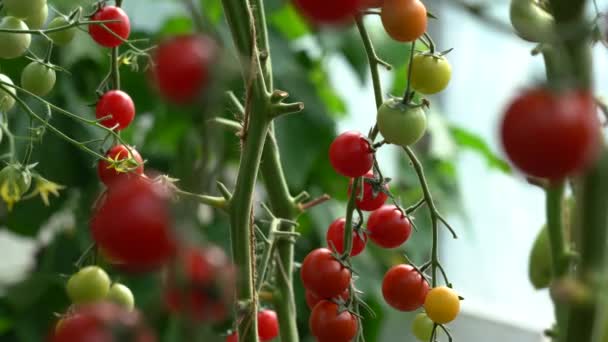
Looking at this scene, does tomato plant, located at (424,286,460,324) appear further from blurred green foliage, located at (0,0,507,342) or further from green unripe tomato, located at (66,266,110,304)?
blurred green foliage, located at (0,0,507,342)

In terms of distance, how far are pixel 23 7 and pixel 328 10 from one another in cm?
18

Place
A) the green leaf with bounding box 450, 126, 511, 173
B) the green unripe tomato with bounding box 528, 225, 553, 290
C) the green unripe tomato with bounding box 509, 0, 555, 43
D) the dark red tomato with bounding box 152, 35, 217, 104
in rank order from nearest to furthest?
the dark red tomato with bounding box 152, 35, 217, 104, the green unripe tomato with bounding box 509, 0, 555, 43, the green unripe tomato with bounding box 528, 225, 553, 290, the green leaf with bounding box 450, 126, 511, 173

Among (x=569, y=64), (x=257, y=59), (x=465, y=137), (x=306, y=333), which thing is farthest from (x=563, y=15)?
(x=465, y=137)

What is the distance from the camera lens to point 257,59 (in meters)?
0.28

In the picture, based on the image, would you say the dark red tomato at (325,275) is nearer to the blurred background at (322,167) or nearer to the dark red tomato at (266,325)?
the dark red tomato at (266,325)

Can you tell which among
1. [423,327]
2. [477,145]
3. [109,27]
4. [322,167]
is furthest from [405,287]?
[477,145]

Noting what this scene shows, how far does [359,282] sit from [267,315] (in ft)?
2.18

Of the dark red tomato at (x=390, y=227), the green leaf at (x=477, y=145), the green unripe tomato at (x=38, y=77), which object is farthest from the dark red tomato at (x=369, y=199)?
the green leaf at (x=477, y=145)

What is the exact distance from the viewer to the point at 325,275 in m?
0.31

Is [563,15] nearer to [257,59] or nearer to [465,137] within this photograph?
[257,59]

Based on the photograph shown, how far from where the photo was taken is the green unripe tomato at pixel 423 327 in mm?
333

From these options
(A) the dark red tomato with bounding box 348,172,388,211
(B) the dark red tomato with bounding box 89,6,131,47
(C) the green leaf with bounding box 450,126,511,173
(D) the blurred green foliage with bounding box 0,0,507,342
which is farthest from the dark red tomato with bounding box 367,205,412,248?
(C) the green leaf with bounding box 450,126,511,173

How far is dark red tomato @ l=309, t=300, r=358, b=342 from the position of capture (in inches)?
12.4

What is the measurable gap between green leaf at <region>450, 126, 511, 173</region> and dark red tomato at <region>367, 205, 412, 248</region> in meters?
0.96
